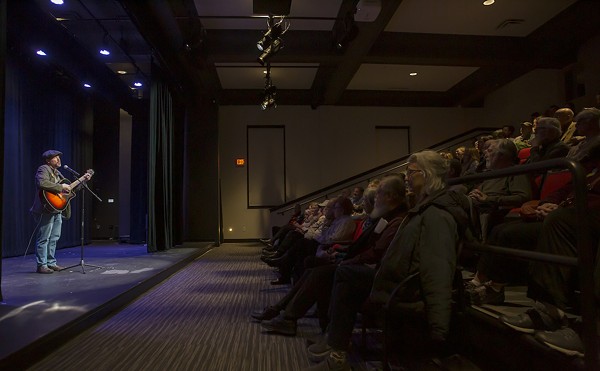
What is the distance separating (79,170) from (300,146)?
512cm

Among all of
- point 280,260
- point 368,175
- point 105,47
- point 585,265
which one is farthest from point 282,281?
point 368,175

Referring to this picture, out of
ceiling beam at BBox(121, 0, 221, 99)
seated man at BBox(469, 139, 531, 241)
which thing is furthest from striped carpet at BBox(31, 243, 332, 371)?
ceiling beam at BBox(121, 0, 221, 99)

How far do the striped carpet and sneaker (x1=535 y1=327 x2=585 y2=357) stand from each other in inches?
50.0

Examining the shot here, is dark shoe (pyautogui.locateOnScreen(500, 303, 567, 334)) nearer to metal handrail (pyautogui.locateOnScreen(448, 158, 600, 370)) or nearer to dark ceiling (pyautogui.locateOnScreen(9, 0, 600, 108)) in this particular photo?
metal handrail (pyautogui.locateOnScreen(448, 158, 600, 370))

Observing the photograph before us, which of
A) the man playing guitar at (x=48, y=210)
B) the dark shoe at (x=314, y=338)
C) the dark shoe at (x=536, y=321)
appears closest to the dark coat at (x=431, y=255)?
the dark shoe at (x=536, y=321)

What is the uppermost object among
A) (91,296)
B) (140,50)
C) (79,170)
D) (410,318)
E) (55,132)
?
(140,50)

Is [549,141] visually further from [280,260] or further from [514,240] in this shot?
[280,260]

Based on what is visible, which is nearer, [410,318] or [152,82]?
[410,318]

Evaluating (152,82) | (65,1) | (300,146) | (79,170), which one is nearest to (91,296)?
(65,1)

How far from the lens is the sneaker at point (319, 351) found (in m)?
2.36

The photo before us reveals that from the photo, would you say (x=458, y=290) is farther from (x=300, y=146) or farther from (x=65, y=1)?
(x=300, y=146)

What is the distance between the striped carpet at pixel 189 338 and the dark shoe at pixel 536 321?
3.78 feet

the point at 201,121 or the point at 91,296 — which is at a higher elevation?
the point at 201,121

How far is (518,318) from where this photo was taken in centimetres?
177
